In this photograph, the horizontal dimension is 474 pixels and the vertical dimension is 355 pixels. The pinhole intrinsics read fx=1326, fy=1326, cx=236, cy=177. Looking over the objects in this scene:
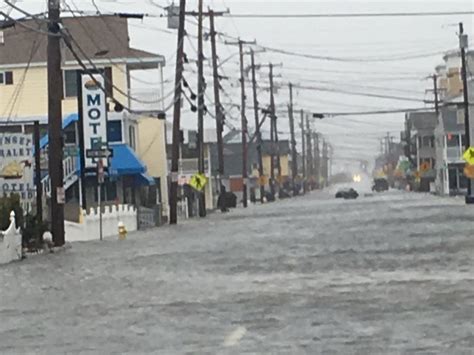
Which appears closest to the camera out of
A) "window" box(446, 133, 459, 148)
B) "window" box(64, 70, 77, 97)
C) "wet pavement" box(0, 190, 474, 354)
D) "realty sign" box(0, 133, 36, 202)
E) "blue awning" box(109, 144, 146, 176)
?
"wet pavement" box(0, 190, 474, 354)

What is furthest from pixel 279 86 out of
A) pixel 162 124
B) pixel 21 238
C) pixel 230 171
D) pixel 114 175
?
pixel 21 238

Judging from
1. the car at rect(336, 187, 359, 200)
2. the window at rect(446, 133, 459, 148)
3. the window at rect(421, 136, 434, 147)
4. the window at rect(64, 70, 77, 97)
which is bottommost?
the car at rect(336, 187, 359, 200)

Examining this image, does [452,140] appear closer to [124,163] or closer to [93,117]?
[124,163]

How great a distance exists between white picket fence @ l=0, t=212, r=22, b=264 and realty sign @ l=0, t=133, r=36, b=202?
5.74 m

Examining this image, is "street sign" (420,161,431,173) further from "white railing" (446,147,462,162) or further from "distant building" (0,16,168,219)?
"distant building" (0,16,168,219)

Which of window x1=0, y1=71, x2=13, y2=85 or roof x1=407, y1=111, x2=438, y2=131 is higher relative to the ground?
roof x1=407, y1=111, x2=438, y2=131

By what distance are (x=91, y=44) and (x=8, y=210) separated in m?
39.2

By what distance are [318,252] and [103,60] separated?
45264 millimetres

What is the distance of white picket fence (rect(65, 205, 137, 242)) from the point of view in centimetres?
5295

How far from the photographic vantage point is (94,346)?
1598 cm

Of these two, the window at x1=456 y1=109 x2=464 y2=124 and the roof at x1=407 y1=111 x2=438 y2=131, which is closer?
the window at x1=456 y1=109 x2=464 y2=124

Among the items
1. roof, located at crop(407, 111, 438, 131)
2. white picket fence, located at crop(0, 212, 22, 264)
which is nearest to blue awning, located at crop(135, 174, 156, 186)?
white picket fence, located at crop(0, 212, 22, 264)

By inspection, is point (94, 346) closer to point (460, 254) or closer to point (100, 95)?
point (460, 254)

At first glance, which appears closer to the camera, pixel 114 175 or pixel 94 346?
pixel 94 346
